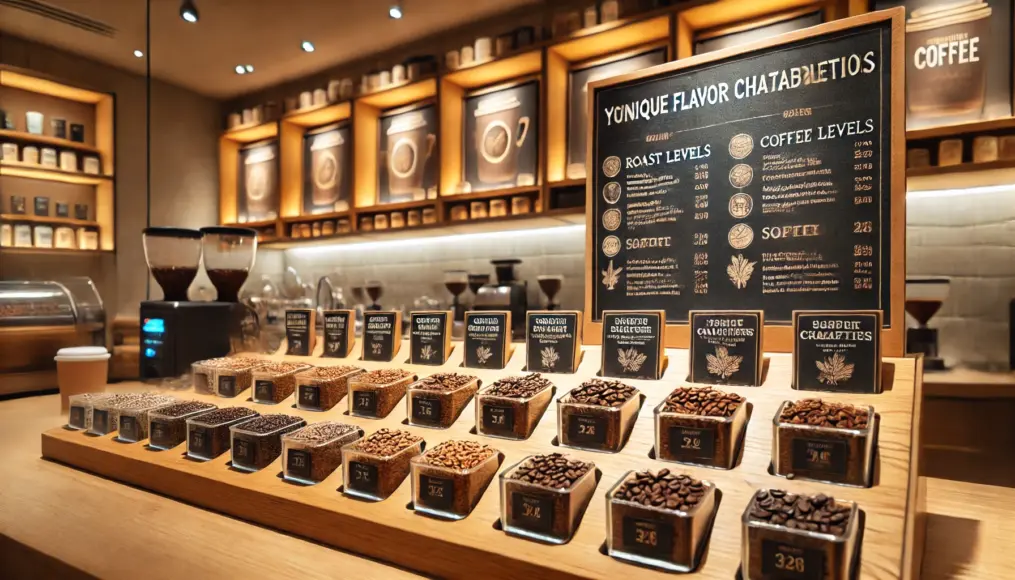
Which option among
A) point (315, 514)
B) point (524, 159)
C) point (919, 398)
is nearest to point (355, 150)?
point (524, 159)

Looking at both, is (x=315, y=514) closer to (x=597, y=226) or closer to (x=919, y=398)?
(x=597, y=226)

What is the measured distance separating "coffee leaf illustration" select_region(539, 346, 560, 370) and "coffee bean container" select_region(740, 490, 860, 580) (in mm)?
643

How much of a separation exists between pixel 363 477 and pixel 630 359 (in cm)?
60

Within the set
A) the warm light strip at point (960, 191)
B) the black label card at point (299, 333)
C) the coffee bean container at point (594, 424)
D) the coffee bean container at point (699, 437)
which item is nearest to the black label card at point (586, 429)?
the coffee bean container at point (594, 424)

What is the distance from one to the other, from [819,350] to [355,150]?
3860mm

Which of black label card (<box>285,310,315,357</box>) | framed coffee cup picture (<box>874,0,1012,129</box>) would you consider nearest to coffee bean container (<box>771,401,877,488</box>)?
Answer: black label card (<box>285,310,315,357</box>)

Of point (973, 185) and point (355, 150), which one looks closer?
point (973, 185)

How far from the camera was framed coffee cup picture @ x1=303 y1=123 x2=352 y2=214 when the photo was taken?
466 cm

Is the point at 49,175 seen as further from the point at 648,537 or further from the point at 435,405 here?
the point at 648,537

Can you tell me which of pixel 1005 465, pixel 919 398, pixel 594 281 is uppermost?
pixel 594 281

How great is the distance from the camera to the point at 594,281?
1.49 metres

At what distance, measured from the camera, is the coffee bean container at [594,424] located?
1032mm

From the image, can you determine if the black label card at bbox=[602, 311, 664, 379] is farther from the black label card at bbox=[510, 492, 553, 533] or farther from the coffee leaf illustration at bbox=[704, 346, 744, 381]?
the black label card at bbox=[510, 492, 553, 533]

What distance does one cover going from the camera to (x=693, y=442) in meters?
0.95
